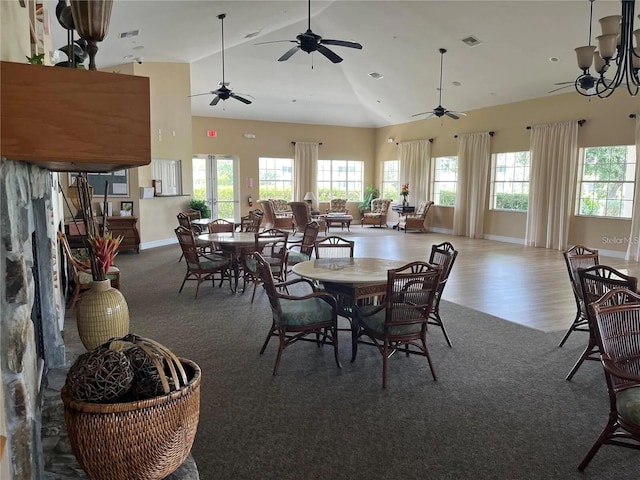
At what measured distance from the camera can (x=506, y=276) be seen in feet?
23.1

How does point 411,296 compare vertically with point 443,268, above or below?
below

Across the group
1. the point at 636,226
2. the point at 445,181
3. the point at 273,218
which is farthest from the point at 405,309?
the point at 445,181

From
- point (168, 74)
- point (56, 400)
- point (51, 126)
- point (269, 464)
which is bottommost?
point (269, 464)

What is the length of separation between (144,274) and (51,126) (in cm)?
608

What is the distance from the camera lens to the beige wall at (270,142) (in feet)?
44.2

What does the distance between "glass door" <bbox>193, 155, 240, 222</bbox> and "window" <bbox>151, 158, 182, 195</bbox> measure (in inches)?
113

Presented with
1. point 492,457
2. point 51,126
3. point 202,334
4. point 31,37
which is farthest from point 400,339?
point 31,37

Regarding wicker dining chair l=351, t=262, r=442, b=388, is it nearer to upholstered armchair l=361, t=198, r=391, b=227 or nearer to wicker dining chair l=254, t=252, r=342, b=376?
wicker dining chair l=254, t=252, r=342, b=376

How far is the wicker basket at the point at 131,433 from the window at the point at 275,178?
12959 millimetres

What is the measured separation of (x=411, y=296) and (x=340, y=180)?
12.8m

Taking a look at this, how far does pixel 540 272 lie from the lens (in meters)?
7.39

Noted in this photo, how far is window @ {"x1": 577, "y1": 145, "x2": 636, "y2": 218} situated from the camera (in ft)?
28.9

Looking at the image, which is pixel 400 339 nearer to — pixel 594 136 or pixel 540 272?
pixel 540 272

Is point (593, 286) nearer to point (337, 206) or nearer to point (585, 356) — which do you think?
point (585, 356)
